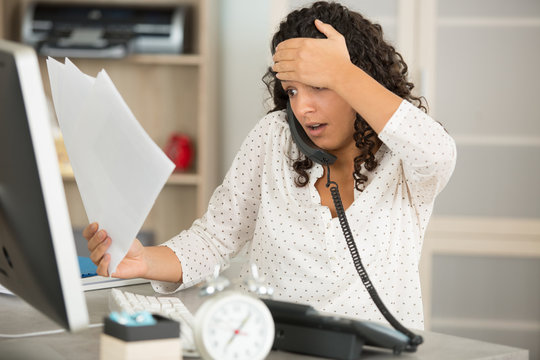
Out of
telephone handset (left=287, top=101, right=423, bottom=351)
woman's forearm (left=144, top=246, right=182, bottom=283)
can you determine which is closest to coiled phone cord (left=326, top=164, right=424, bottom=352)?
telephone handset (left=287, top=101, right=423, bottom=351)

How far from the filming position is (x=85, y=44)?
2986 mm

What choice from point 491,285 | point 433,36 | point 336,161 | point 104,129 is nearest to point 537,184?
point 491,285

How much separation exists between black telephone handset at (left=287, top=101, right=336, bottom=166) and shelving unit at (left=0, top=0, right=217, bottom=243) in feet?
5.39

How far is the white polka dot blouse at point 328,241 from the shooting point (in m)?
1.42

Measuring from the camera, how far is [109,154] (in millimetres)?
907

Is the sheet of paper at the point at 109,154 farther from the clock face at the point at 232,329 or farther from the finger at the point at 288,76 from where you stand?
the finger at the point at 288,76

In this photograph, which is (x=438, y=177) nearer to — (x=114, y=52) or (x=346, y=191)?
(x=346, y=191)

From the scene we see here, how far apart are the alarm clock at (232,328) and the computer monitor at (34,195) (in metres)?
0.13

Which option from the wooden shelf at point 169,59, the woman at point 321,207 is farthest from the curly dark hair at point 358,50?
the wooden shelf at point 169,59

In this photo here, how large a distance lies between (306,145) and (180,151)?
1.82 m

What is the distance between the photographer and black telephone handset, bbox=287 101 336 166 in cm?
140

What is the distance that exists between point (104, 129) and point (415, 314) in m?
0.82

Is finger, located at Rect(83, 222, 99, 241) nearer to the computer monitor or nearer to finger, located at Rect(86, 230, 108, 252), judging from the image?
finger, located at Rect(86, 230, 108, 252)

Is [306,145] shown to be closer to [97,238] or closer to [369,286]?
[369,286]
